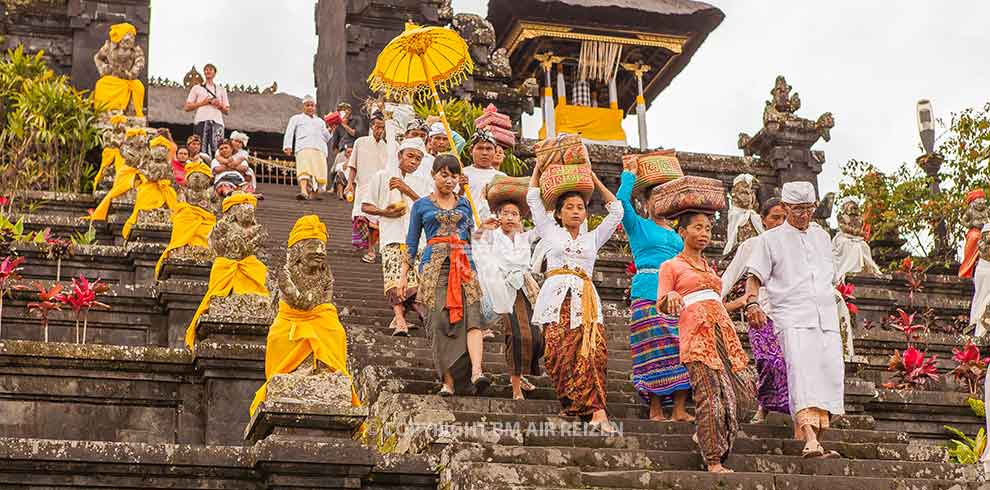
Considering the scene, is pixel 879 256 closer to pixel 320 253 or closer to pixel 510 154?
pixel 510 154

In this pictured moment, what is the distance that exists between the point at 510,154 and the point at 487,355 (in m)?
8.36

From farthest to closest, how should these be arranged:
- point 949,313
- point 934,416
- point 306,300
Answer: point 949,313 < point 934,416 < point 306,300

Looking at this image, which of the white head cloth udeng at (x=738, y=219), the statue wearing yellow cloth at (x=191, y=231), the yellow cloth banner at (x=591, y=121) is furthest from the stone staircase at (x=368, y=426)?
the yellow cloth banner at (x=591, y=121)

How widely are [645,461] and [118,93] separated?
11.3 meters

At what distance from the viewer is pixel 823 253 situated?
9883mm

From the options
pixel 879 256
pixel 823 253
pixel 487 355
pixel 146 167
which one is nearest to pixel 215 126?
pixel 146 167

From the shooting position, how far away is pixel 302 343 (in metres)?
8.22

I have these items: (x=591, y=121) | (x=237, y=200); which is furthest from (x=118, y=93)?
(x=591, y=121)

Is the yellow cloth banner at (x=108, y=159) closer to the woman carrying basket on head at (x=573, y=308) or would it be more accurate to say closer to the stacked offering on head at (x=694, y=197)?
the woman carrying basket on head at (x=573, y=308)

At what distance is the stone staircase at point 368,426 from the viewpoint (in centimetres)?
776

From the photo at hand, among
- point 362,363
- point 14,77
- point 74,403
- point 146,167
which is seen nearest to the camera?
point 74,403

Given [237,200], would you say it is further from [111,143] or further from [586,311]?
[111,143]

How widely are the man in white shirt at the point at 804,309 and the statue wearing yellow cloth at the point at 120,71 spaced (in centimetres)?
1055

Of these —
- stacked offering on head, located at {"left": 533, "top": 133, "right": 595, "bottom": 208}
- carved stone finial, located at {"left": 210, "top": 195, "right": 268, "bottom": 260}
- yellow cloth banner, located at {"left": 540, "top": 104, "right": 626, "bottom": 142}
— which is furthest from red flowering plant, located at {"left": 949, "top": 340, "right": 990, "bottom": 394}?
yellow cloth banner, located at {"left": 540, "top": 104, "right": 626, "bottom": 142}
